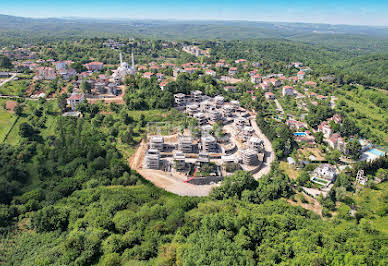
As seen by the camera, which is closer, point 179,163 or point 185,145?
point 179,163

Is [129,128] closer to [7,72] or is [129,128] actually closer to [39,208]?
[39,208]

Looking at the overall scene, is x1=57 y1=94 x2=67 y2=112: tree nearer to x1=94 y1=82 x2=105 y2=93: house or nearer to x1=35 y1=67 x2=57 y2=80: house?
x1=94 y1=82 x2=105 y2=93: house

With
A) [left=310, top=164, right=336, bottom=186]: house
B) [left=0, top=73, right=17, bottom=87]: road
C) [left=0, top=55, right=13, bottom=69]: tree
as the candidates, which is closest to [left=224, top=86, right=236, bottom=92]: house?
[left=310, top=164, right=336, bottom=186]: house

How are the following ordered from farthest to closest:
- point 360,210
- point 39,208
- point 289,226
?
point 360,210, point 39,208, point 289,226

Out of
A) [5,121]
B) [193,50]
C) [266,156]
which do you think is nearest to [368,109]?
[266,156]

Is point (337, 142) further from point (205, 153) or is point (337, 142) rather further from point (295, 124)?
point (205, 153)

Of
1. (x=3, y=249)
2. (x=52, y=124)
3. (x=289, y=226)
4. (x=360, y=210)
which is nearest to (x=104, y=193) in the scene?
(x=3, y=249)

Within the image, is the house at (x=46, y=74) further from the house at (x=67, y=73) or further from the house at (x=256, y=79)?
the house at (x=256, y=79)
